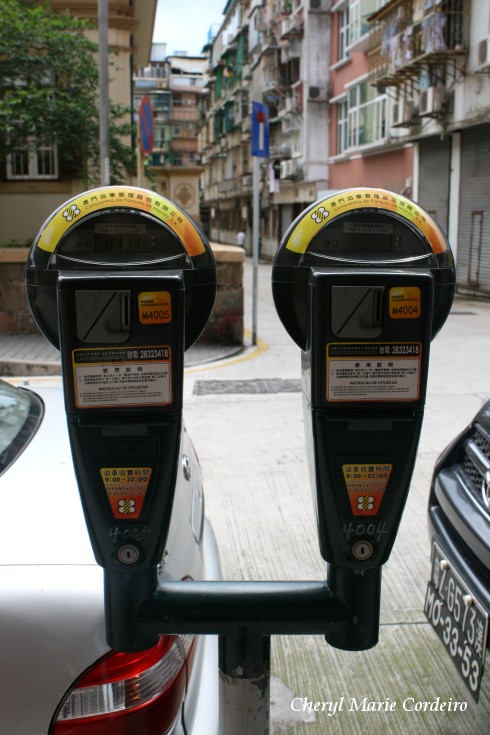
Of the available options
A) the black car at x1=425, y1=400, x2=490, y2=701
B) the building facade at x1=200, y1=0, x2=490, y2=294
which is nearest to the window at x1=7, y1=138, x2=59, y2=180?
the building facade at x1=200, y1=0, x2=490, y2=294

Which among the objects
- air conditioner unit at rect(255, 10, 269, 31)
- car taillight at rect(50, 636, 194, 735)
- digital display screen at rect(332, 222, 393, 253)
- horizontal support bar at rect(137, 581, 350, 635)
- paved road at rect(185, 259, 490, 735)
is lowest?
paved road at rect(185, 259, 490, 735)

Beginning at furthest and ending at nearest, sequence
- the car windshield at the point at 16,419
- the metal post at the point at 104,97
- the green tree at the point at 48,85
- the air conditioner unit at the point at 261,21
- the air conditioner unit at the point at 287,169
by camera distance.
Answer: the air conditioner unit at the point at 261,21, the air conditioner unit at the point at 287,169, the green tree at the point at 48,85, the metal post at the point at 104,97, the car windshield at the point at 16,419

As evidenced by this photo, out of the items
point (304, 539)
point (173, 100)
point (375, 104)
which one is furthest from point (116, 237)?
point (173, 100)

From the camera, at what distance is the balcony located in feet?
Answer: 51.1

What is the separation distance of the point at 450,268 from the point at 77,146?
13.2 m

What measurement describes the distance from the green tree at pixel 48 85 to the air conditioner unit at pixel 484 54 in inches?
256

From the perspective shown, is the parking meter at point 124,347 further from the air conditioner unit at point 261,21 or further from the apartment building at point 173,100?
the apartment building at point 173,100

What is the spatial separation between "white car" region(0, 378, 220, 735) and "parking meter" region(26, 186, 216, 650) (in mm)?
150

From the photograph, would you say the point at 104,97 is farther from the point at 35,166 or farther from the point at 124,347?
the point at 124,347

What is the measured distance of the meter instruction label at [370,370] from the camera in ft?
4.54

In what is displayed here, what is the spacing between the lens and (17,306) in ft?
29.7

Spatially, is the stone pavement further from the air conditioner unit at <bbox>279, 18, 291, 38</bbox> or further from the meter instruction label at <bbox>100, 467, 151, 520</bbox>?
the air conditioner unit at <bbox>279, 18, 291, 38</bbox>

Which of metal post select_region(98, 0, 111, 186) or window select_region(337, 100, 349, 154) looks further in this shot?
window select_region(337, 100, 349, 154)

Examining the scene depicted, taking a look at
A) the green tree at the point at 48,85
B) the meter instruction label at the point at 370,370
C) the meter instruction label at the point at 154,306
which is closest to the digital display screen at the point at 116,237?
the meter instruction label at the point at 154,306
